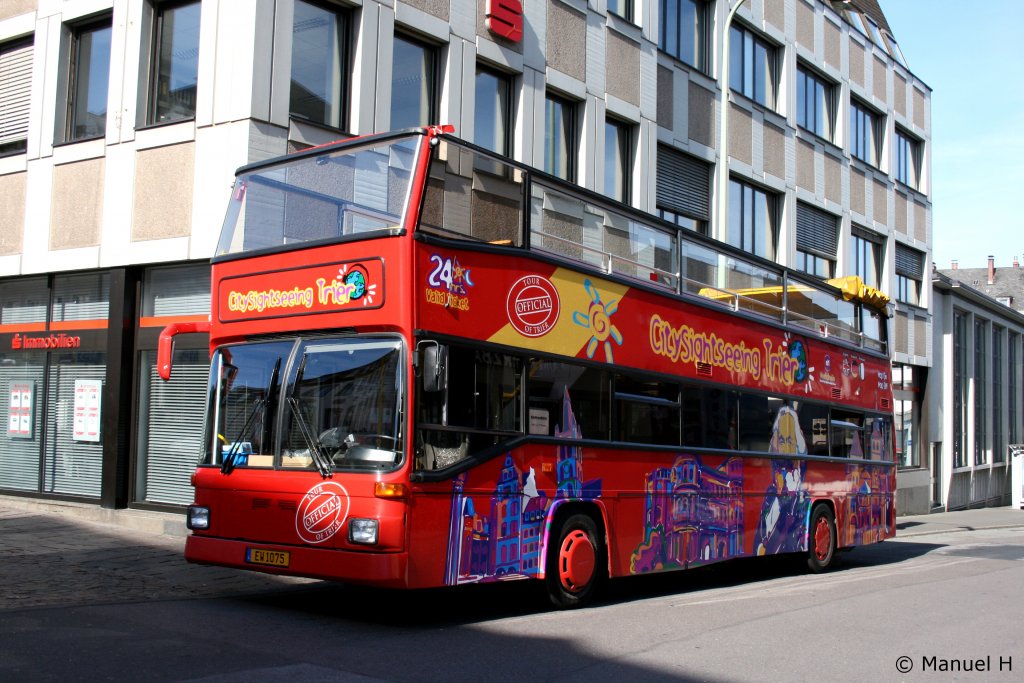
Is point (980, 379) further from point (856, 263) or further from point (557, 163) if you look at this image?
point (557, 163)

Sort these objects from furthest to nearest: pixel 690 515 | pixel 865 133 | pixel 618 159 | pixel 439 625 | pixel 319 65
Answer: pixel 865 133 < pixel 618 159 < pixel 319 65 < pixel 690 515 < pixel 439 625

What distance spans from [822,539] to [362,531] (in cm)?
899

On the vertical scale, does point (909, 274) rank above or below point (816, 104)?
below

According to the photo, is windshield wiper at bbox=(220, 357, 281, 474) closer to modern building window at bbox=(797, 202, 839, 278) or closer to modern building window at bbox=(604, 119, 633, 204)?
modern building window at bbox=(604, 119, 633, 204)

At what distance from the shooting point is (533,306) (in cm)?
943

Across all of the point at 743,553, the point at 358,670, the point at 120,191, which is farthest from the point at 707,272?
the point at 120,191

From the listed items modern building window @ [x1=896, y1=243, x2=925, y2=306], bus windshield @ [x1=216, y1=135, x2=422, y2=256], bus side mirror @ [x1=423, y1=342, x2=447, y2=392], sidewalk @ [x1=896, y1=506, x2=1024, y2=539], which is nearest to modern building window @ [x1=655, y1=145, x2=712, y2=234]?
sidewalk @ [x1=896, y1=506, x2=1024, y2=539]

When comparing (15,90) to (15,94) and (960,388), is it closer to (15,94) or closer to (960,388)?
(15,94)

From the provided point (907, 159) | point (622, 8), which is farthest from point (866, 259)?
point (622, 8)

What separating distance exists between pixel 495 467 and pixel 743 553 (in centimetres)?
514

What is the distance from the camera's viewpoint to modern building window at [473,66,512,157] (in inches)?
680

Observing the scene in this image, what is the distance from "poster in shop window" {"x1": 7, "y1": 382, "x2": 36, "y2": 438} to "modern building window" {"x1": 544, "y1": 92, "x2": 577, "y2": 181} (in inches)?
359

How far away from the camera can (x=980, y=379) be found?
38625mm

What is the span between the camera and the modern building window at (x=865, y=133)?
31.2 m
